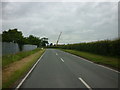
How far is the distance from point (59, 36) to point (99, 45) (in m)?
109

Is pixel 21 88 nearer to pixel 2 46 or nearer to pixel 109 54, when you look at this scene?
pixel 2 46

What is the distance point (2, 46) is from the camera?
25.5 m

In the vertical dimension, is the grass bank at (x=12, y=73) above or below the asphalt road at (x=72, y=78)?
below

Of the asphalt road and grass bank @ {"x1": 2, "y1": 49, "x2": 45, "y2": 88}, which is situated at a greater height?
the asphalt road

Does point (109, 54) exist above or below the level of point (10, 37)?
below

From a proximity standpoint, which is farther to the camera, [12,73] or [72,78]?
[12,73]

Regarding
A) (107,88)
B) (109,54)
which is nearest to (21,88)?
(107,88)

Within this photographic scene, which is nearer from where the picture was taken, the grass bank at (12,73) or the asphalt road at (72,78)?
the asphalt road at (72,78)

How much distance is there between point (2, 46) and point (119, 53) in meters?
16.4

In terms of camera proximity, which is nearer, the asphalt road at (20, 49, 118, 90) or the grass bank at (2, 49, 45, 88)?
the asphalt road at (20, 49, 118, 90)

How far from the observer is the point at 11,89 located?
7.43 m

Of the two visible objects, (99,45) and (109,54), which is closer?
(109,54)

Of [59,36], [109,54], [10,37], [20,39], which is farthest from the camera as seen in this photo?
[59,36]

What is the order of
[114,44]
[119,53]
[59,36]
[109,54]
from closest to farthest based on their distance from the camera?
1. [119,53]
2. [114,44]
3. [109,54]
4. [59,36]
